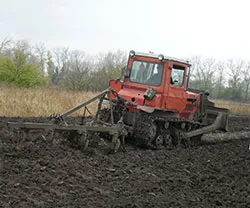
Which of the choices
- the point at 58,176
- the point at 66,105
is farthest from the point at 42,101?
the point at 58,176

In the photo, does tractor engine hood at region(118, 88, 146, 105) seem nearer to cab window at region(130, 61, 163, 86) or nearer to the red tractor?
the red tractor

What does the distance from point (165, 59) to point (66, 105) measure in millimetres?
6891

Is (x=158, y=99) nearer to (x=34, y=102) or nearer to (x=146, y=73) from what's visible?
(x=146, y=73)

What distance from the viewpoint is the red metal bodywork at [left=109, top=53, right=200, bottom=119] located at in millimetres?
9414

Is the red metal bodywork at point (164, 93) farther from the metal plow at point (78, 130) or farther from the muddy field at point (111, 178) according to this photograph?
the muddy field at point (111, 178)

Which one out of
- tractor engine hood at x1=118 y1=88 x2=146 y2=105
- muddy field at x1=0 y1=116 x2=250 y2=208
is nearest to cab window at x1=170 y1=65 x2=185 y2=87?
tractor engine hood at x1=118 y1=88 x2=146 y2=105

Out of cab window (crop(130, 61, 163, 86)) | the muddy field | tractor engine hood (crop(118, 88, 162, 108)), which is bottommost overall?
the muddy field

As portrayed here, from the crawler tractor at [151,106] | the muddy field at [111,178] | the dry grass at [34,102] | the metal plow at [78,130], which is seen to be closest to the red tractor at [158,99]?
the crawler tractor at [151,106]

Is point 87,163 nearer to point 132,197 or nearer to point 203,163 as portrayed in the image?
point 132,197

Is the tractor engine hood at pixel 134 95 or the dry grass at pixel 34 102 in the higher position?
the tractor engine hood at pixel 134 95

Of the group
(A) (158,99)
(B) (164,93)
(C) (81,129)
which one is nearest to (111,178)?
(C) (81,129)

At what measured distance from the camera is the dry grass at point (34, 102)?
549 inches

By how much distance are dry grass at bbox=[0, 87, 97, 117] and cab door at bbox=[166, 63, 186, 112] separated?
5998mm

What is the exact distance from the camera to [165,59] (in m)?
9.59
